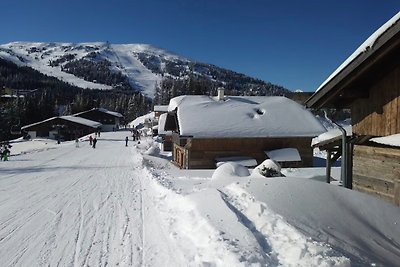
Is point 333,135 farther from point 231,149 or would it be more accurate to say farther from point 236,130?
point 231,149

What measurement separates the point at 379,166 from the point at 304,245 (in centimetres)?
283

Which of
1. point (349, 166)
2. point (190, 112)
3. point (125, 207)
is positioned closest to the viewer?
point (349, 166)

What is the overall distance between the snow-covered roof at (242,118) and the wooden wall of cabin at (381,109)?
17638 millimetres

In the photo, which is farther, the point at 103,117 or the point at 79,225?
the point at 103,117

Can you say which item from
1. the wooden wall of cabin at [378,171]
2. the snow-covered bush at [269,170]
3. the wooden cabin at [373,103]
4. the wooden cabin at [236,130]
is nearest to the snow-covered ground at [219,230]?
the wooden wall of cabin at [378,171]

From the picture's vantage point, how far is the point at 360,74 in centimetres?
676

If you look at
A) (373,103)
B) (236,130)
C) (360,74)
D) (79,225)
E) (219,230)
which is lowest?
(79,225)

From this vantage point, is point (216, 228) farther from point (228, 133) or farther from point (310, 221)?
point (228, 133)

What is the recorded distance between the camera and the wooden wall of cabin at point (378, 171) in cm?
706

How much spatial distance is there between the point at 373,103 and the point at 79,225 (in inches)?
294

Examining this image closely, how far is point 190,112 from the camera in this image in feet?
90.7

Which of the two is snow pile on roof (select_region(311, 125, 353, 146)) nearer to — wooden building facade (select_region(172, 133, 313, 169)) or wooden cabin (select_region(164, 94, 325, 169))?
wooden cabin (select_region(164, 94, 325, 169))

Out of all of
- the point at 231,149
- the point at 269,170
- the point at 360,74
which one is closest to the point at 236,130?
the point at 231,149

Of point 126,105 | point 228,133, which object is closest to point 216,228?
point 228,133
